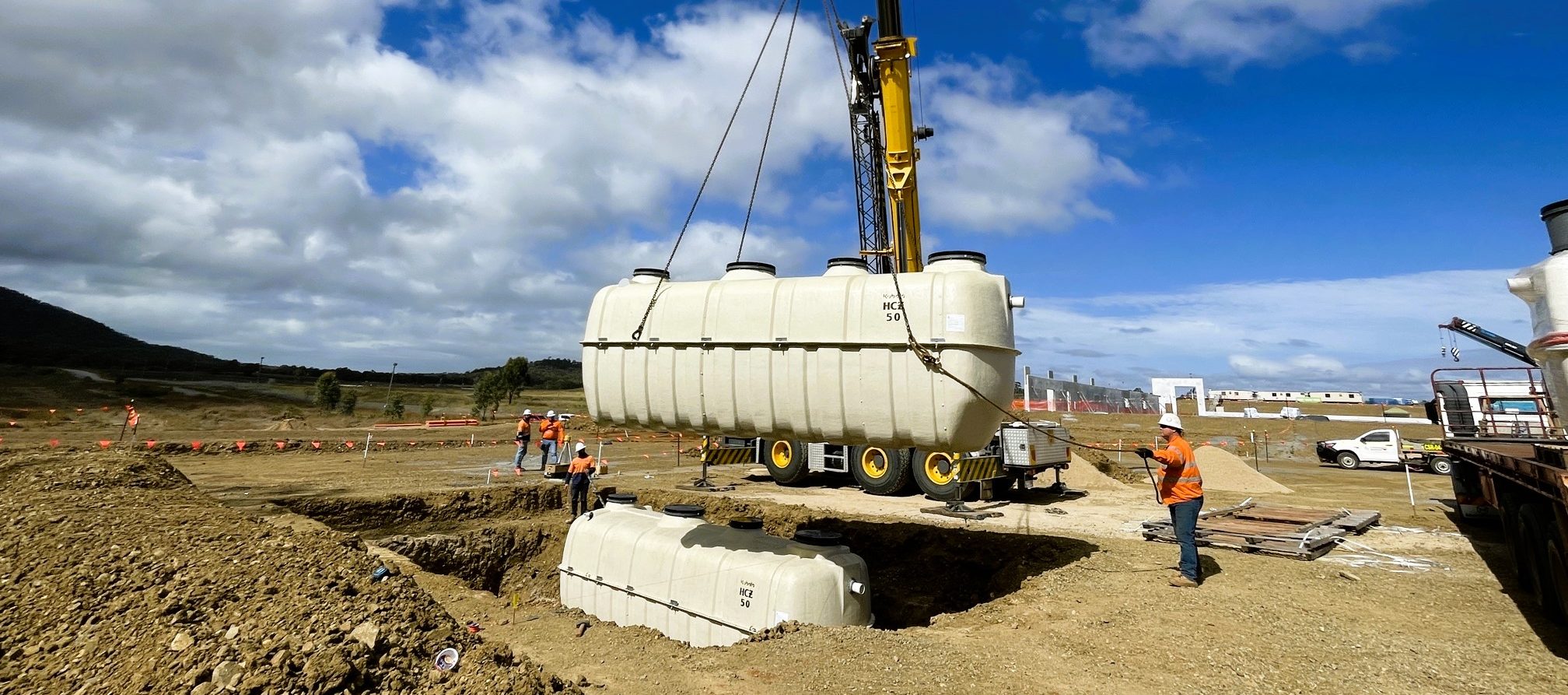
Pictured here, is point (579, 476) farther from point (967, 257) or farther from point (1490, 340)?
point (1490, 340)

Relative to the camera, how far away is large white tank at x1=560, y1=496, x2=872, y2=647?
234 inches

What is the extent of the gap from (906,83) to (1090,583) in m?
9.70

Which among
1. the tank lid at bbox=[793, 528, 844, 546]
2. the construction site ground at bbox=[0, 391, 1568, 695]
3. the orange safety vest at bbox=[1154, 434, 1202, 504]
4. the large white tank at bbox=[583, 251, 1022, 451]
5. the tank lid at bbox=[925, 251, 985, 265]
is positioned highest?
the tank lid at bbox=[925, 251, 985, 265]

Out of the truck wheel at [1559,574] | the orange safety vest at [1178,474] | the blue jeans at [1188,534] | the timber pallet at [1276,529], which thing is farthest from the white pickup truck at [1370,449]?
the blue jeans at [1188,534]

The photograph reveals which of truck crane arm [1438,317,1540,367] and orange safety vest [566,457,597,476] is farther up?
truck crane arm [1438,317,1540,367]

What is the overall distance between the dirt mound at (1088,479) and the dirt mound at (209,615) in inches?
507

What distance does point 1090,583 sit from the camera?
6.20m

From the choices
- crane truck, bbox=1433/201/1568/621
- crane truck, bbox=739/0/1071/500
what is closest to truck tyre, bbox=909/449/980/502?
crane truck, bbox=739/0/1071/500

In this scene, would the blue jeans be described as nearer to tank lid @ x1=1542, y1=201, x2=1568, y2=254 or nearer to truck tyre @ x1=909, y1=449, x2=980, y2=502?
tank lid @ x1=1542, y1=201, x2=1568, y2=254

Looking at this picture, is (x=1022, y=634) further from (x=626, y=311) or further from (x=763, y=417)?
(x=626, y=311)

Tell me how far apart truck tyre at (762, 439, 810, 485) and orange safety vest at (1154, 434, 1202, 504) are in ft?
28.8

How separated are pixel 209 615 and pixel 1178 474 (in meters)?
7.99

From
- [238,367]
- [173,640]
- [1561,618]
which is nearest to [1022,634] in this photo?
[1561,618]

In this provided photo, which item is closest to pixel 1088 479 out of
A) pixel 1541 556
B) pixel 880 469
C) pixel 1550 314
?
pixel 880 469
